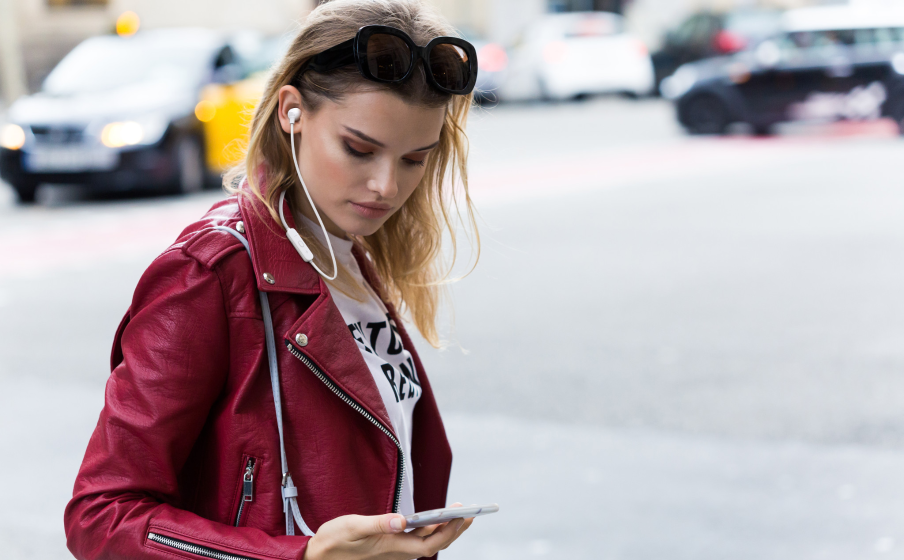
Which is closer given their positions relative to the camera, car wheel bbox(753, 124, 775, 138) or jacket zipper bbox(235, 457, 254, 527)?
jacket zipper bbox(235, 457, 254, 527)

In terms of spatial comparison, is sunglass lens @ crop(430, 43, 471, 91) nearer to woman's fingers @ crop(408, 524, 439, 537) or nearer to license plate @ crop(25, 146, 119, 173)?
woman's fingers @ crop(408, 524, 439, 537)

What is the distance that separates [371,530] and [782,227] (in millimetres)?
7956

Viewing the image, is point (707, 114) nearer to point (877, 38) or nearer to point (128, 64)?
point (877, 38)

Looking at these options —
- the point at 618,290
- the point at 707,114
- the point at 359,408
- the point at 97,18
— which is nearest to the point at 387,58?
the point at 359,408

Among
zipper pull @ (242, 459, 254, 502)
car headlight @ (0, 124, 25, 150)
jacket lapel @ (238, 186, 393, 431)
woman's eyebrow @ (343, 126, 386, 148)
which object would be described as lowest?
car headlight @ (0, 124, 25, 150)

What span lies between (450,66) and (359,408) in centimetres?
54

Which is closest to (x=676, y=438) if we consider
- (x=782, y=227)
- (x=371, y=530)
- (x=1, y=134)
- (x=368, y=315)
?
(x=368, y=315)

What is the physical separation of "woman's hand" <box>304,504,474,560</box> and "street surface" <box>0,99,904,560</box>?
1.60 m

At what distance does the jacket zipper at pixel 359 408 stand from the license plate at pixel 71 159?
9.00 metres

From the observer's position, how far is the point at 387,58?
154 cm

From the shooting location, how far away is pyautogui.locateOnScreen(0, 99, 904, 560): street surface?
372 centimetres

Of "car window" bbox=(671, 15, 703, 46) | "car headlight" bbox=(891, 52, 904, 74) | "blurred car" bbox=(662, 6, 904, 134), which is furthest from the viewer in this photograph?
"car window" bbox=(671, 15, 703, 46)

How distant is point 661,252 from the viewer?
7.90m

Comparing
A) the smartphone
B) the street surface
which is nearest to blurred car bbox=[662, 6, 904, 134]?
the street surface
